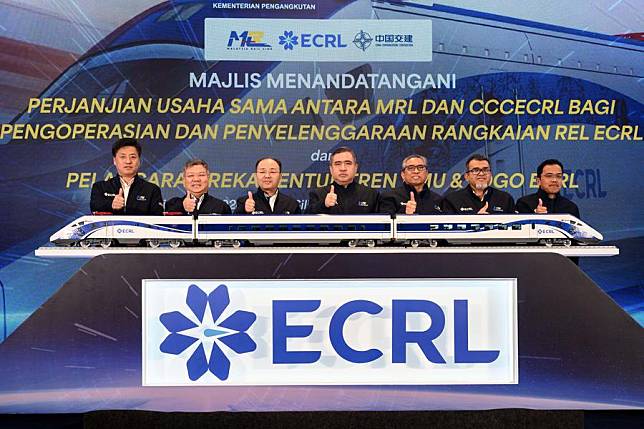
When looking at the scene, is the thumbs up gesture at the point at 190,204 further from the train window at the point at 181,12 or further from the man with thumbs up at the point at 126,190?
the train window at the point at 181,12

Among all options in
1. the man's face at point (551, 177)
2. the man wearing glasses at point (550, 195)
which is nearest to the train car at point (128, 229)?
the man wearing glasses at point (550, 195)

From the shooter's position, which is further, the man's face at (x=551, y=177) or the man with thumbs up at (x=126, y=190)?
the man's face at (x=551, y=177)

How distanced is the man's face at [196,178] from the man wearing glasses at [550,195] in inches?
93.8

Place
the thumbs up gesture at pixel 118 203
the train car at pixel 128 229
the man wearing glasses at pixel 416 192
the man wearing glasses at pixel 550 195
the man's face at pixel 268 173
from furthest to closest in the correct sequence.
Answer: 1. the man wearing glasses at pixel 550 195
2. the man wearing glasses at pixel 416 192
3. the man's face at pixel 268 173
4. the thumbs up gesture at pixel 118 203
5. the train car at pixel 128 229

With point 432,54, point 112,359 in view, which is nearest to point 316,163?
point 432,54

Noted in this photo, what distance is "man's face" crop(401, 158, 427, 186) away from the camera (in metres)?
4.92

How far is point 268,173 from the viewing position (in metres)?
4.71

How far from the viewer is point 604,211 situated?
634cm

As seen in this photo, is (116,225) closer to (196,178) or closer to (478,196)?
(196,178)

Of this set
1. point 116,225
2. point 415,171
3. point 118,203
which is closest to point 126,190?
point 118,203

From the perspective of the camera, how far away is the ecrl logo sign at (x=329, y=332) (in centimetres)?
305

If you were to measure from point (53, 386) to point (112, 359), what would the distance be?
0.28m

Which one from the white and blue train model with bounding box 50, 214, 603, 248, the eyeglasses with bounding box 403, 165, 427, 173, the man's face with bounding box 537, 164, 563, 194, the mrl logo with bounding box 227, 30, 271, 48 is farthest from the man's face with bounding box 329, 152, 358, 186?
the mrl logo with bounding box 227, 30, 271, 48

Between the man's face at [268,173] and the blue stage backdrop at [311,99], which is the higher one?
the blue stage backdrop at [311,99]
